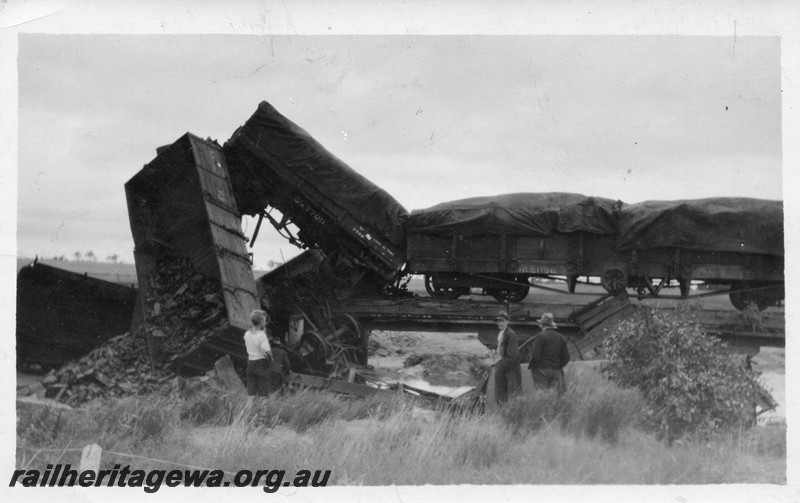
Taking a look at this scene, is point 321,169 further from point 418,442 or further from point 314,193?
point 418,442

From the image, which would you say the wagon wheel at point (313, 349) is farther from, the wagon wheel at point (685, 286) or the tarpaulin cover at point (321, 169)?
the wagon wheel at point (685, 286)

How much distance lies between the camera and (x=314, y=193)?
11805 millimetres

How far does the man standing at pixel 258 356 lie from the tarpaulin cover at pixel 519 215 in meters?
4.57

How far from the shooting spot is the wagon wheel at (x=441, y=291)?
12.4 meters

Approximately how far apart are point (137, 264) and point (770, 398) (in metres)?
8.48

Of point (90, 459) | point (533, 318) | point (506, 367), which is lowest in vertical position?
point (90, 459)

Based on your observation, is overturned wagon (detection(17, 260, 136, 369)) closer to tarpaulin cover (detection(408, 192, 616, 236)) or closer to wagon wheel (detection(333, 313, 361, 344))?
wagon wheel (detection(333, 313, 361, 344))

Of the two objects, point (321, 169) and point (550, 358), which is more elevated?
point (321, 169)

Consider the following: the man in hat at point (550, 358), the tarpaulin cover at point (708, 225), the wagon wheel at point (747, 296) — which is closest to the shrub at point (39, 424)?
the man in hat at point (550, 358)

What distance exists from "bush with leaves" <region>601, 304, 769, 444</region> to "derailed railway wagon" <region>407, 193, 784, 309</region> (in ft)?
9.90

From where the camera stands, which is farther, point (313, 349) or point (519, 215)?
point (519, 215)

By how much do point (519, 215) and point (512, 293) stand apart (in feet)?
5.48

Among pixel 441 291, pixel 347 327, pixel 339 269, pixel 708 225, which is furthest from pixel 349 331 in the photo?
pixel 708 225

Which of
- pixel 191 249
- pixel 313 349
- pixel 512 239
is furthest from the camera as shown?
pixel 512 239
